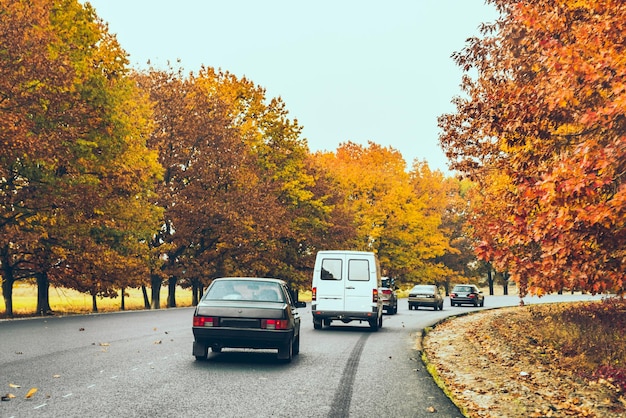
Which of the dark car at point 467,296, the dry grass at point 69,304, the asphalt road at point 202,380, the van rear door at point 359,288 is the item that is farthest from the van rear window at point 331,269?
the dark car at point 467,296

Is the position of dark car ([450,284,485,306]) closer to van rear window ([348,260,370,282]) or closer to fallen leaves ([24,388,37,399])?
van rear window ([348,260,370,282])

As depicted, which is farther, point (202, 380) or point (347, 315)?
point (347, 315)

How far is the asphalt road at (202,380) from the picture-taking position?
8320 mm

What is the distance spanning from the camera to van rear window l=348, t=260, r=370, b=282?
2198cm

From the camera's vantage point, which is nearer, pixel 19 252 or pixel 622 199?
pixel 622 199

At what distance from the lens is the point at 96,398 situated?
8852mm

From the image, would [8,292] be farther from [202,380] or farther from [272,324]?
[202,380]

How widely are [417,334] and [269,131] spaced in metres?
31.5

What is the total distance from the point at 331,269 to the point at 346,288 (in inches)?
29.1

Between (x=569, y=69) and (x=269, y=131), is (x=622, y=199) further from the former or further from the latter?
(x=269, y=131)

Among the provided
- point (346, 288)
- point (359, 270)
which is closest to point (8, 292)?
point (346, 288)

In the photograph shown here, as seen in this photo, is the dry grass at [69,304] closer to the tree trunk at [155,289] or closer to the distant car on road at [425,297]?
the tree trunk at [155,289]

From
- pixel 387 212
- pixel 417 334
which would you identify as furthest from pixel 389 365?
pixel 387 212

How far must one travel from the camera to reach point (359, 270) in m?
22.1
